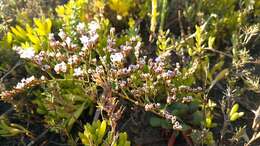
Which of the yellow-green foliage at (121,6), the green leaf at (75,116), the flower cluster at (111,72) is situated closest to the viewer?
the flower cluster at (111,72)

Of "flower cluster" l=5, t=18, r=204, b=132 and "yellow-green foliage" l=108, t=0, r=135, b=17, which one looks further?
"yellow-green foliage" l=108, t=0, r=135, b=17

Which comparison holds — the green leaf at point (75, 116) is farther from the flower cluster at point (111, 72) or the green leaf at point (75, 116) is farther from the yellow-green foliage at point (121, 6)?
the yellow-green foliage at point (121, 6)

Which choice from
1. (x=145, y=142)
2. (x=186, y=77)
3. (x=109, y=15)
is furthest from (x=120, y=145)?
(x=109, y=15)

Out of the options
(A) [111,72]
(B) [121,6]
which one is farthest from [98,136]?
(B) [121,6]

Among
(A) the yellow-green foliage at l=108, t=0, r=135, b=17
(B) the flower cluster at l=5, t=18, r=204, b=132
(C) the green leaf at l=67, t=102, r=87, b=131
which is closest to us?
(B) the flower cluster at l=5, t=18, r=204, b=132

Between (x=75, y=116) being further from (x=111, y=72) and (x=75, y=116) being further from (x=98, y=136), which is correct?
(x=111, y=72)

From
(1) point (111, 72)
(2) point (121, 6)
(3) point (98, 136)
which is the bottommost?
(3) point (98, 136)

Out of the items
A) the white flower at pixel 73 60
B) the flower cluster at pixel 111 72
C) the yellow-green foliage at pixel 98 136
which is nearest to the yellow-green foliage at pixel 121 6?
the flower cluster at pixel 111 72

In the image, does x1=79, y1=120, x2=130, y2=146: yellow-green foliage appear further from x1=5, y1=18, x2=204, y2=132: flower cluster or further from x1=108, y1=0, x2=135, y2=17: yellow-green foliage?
x1=108, y1=0, x2=135, y2=17: yellow-green foliage

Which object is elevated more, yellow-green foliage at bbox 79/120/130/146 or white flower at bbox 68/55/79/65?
white flower at bbox 68/55/79/65

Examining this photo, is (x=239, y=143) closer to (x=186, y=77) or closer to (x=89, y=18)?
(x=186, y=77)

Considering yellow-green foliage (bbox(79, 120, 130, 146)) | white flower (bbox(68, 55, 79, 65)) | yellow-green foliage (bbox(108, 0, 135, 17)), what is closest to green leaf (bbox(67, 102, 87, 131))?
yellow-green foliage (bbox(79, 120, 130, 146))
